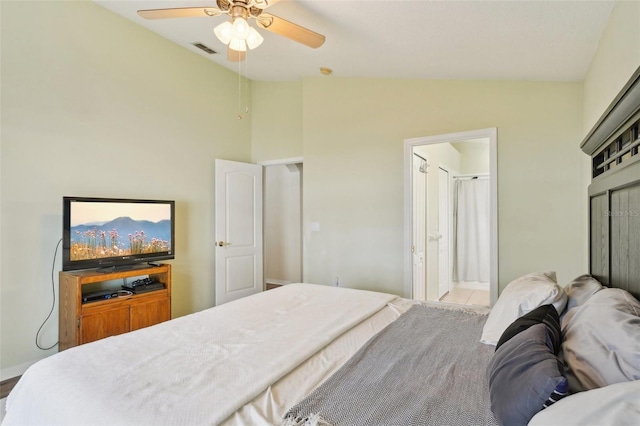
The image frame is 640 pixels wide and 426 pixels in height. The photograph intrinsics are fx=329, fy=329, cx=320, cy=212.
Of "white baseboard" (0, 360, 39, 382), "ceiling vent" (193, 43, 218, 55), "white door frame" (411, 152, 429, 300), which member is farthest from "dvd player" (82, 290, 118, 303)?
"white door frame" (411, 152, 429, 300)

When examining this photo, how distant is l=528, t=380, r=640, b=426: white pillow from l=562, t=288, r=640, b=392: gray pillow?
157 mm

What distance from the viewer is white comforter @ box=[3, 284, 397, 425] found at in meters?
1.01

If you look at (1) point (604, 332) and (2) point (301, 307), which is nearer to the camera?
(1) point (604, 332)

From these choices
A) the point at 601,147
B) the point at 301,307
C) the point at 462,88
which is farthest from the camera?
the point at 462,88

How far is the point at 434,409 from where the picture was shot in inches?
40.0

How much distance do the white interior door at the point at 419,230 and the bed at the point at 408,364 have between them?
1833 millimetres

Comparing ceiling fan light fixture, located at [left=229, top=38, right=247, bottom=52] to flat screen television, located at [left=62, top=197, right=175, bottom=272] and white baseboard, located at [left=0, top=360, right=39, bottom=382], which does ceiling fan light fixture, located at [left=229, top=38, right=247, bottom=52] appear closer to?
flat screen television, located at [left=62, top=197, right=175, bottom=272]

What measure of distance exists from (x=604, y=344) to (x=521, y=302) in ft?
1.95

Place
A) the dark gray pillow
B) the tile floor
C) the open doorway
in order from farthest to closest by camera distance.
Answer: the open doorway → the tile floor → the dark gray pillow

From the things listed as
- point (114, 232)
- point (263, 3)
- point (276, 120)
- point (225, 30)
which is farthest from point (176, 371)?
point (276, 120)

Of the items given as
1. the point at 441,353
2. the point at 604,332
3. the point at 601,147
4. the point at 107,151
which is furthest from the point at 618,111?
the point at 107,151

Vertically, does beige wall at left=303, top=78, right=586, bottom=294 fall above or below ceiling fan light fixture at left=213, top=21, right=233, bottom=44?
below

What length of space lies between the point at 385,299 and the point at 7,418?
1948mm

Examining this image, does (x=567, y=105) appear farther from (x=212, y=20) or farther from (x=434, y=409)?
(x=212, y=20)
